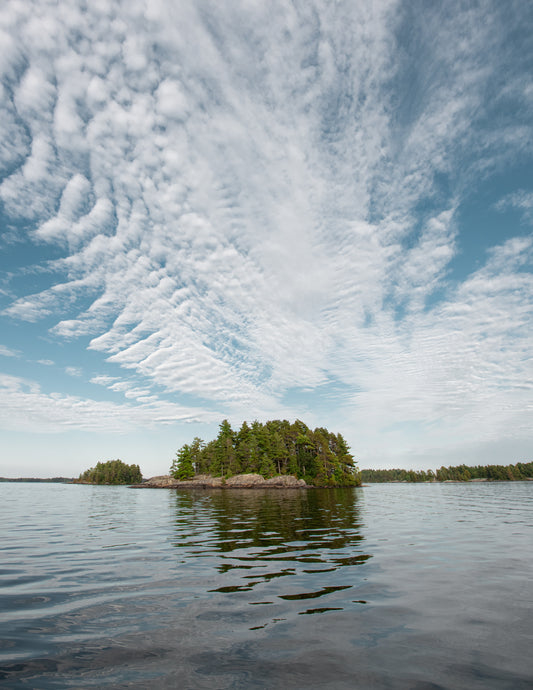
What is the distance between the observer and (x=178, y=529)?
55.8 feet

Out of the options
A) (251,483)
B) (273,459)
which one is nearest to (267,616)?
(251,483)

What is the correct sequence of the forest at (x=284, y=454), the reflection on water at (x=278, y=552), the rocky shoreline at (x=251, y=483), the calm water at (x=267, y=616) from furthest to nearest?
the forest at (x=284, y=454) → the rocky shoreline at (x=251, y=483) → the reflection on water at (x=278, y=552) → the calm water at (x=267, y=616)

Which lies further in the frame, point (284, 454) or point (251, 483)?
point (284, 454)

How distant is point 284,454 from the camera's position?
320 feet

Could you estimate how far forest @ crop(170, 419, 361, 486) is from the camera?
97.1 meters

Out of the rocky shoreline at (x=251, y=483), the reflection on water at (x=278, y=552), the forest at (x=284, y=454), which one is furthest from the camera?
the forest at (x=284, y=454)

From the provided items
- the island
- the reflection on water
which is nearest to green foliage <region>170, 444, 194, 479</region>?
the island

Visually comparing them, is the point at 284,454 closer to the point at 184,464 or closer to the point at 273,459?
the point at 273,459

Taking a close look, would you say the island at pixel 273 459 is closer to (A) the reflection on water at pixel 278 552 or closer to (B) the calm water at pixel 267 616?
(A) the reflection on water at pixel 278 552

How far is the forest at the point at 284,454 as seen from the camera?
97.1m

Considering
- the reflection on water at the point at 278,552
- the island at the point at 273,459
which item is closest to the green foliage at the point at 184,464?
the island at the point at 273,459

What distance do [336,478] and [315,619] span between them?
329 ft

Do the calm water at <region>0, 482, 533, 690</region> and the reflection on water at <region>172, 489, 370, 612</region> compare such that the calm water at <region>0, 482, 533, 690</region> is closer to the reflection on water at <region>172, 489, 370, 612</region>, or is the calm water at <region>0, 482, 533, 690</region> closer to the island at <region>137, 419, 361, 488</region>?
the reflection on water at <region>172, 489, 370, 612</region>

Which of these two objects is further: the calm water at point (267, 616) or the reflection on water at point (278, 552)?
the reflection on water at point (278, 552)
